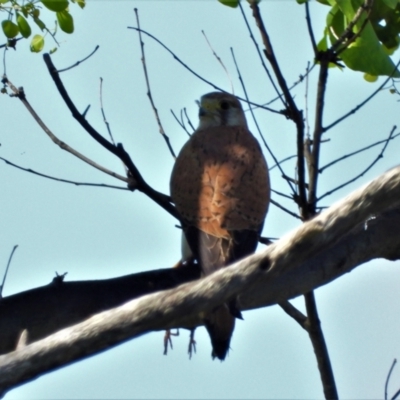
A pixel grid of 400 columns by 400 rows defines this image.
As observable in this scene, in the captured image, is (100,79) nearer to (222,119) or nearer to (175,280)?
(222,119)

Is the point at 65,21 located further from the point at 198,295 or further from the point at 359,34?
the point at 198,295

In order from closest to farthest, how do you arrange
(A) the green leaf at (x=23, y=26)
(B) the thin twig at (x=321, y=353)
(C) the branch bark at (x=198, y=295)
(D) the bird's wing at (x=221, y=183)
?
1. (C) the branch bark at (x=198, y=295)
2. (B) the thin twig at (x=321, y=353)
3. (A) the green leaf at (x=23, y=26)
4. (D) the bird's wing at (x=221, y=183)

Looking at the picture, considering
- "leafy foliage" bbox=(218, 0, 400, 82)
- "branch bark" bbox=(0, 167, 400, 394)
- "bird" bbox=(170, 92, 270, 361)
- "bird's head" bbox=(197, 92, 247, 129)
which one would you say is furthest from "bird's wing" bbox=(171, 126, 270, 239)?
"branch bark" bbox=(0, 167, 400, 394)

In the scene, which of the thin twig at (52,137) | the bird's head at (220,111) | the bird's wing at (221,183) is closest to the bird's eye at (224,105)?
the bird's head at (220,111)

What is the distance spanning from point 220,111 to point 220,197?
973 mm

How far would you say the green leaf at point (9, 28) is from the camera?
3.33m

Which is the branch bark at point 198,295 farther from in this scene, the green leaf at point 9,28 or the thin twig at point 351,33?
the green leaf at point 9,28

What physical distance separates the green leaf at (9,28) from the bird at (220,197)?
91cm

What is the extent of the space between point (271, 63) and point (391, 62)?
0.41 meters

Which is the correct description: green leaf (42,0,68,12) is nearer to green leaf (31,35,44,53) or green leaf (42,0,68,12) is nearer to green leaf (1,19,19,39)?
green leaf (1,19,19,39)

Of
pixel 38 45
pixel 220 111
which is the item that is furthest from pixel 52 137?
pixel 220 111

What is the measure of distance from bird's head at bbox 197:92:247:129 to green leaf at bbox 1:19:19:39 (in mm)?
1290

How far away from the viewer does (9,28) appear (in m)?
3.33

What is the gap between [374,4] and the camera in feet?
10.2
